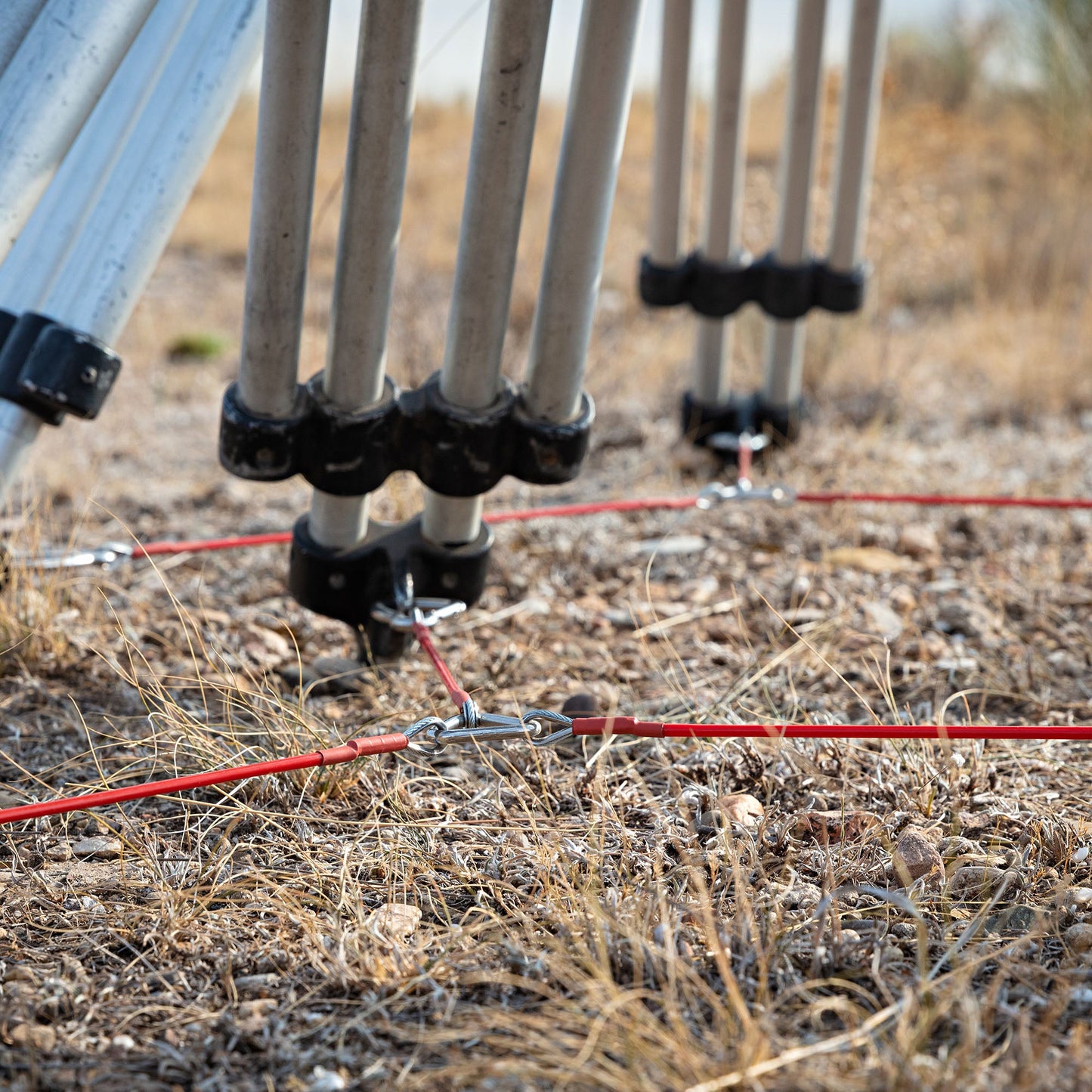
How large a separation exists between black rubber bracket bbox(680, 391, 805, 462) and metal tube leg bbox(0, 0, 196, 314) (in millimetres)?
1394

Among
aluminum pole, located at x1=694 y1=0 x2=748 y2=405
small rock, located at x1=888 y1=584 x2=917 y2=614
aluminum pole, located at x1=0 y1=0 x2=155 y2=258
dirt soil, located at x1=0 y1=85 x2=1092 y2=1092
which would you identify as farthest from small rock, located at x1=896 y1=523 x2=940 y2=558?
aluminum pole, located at x1=0 y1=0 x2=155 y2=258

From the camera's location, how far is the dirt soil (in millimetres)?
959

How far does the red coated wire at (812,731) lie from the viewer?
1.23 meters

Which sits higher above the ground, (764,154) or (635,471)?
(764,154)

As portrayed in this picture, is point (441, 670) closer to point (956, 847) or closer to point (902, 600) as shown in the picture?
point (956, 847)

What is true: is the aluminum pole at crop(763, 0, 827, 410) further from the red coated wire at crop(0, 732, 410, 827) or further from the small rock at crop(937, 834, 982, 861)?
the red coated wire at crop(0, 732, 410, 827)

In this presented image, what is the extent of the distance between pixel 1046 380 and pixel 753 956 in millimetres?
2772

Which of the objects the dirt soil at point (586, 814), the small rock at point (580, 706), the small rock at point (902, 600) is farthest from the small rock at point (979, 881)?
the small rock at point (902, 600)

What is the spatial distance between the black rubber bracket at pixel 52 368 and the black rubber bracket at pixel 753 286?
1.28m

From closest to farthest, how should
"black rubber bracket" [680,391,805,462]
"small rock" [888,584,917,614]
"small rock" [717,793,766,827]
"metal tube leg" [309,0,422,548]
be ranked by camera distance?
"metal tube leg" [309,0,422,548], "small rock" [717,793,766,827], "small rock" [888,584,917,614], "black rubber bracket" [680,391,805,462]

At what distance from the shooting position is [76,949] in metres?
1.10

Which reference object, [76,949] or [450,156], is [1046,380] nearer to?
[76,949]

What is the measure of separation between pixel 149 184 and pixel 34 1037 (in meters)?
1.05

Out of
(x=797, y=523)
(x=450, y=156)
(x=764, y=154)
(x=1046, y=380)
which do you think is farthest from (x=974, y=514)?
(x=764, y=154)
